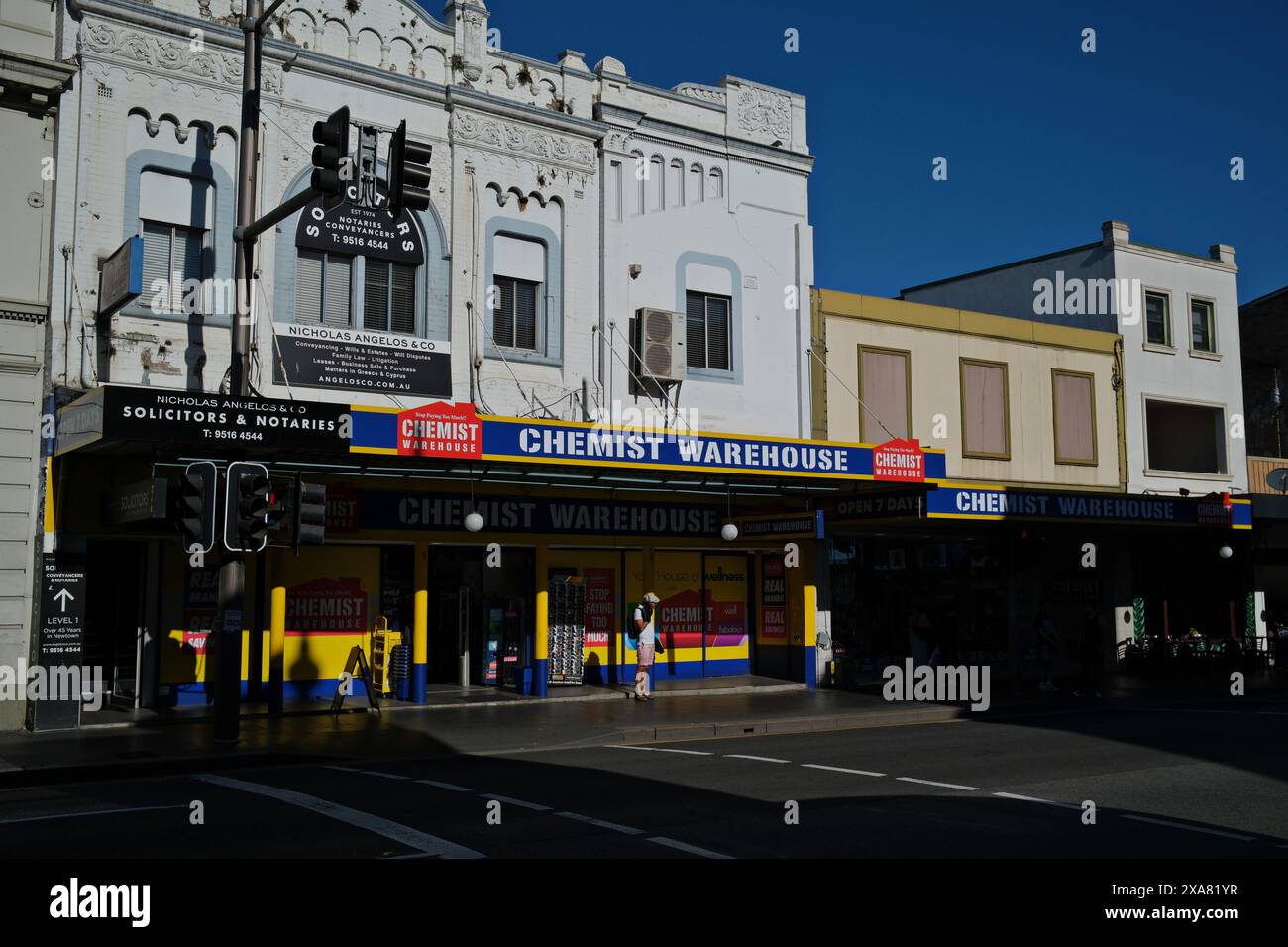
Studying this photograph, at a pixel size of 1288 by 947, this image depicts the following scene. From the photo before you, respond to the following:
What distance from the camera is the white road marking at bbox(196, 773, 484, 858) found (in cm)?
872

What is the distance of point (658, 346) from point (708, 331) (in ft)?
6.11

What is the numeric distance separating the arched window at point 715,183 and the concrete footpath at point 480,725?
9.85 metres

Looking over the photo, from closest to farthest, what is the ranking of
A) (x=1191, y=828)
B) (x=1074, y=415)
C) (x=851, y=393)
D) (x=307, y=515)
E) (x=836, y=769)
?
(x=1191, y=828) < (x=836, y=769) < (x=307, y=515) < (x=851, y=393) < (x=1074, y=415)

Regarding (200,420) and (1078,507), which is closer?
(200,420)

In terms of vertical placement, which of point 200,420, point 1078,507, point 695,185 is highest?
point 695,185

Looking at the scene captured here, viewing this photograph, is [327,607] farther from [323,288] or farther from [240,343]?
[240,343]

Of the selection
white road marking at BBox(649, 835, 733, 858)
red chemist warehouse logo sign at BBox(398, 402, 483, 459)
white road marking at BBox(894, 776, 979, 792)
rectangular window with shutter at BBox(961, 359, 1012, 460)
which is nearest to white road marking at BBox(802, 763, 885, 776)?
white road marking at BBox(894, 776, 979, 792)

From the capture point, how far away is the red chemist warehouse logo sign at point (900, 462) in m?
21.2

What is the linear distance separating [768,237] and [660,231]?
268 centimetres

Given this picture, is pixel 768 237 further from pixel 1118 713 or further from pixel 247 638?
pixel 247 638

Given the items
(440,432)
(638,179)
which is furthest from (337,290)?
(638,179)

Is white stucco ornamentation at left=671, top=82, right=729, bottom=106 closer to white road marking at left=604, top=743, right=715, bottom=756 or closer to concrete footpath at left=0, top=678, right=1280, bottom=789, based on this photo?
concrete footpath at left=0, top=678, right=1280, bottom=789

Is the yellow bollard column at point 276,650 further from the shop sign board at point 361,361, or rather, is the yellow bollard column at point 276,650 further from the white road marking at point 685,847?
the white road marking at point 685,847

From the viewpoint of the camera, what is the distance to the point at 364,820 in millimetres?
9930
